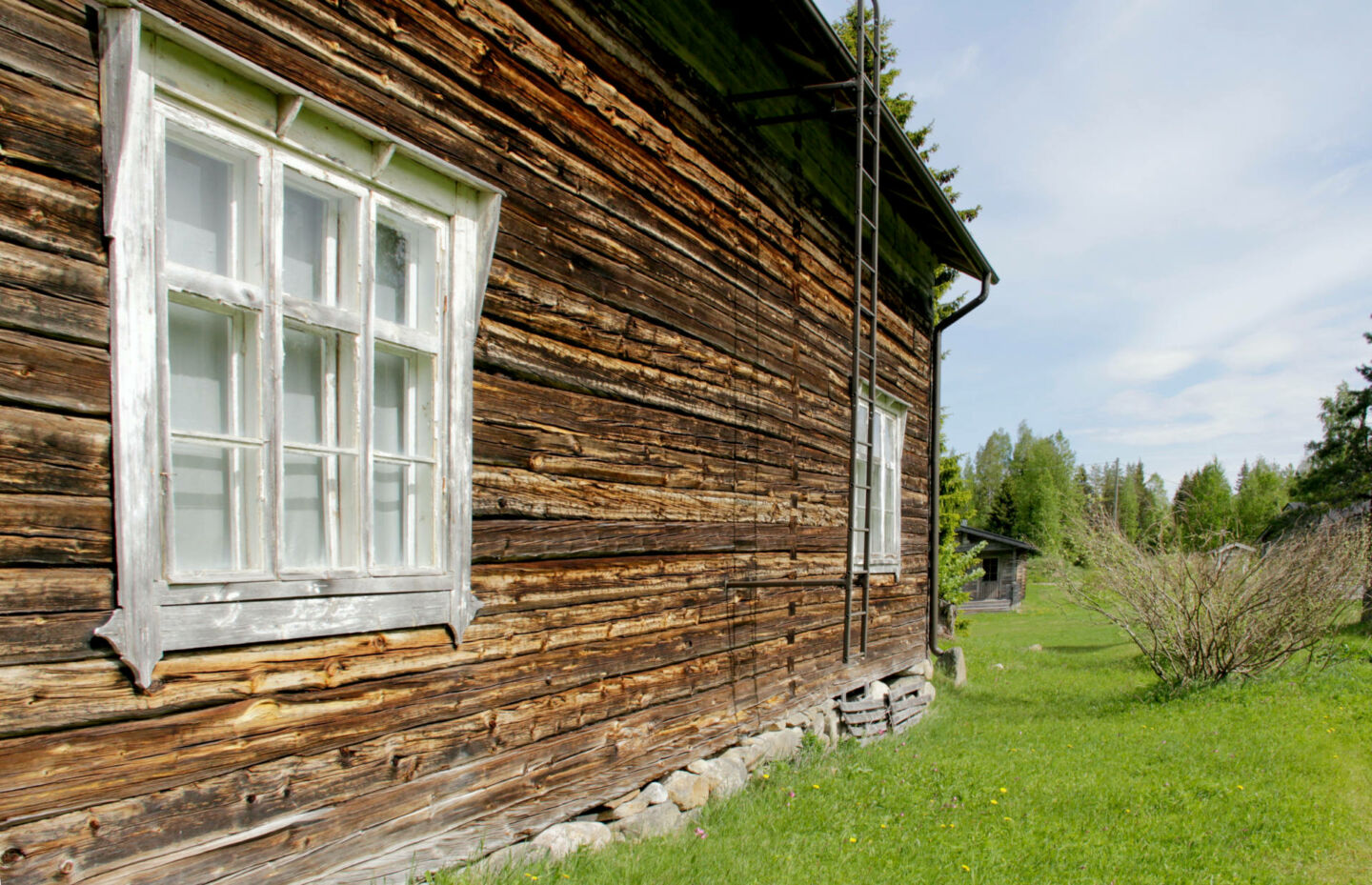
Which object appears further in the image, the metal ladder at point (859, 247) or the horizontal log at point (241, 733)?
the metal ladder at point (859, 247)

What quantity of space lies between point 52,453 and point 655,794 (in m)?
3.25

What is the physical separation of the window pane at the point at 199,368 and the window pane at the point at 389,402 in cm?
53

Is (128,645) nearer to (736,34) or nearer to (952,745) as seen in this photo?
(736,34)

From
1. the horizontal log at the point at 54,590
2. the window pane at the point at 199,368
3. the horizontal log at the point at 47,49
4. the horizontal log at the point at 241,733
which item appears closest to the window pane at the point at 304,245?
the window pane at the point at 199,368

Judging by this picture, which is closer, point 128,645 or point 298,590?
point 128,645

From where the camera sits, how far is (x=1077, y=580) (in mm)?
13891

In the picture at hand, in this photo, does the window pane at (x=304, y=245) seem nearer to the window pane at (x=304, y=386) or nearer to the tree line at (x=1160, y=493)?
the window pane at (x=304, y=386)

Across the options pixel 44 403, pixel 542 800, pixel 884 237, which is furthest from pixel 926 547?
pixel 44 403

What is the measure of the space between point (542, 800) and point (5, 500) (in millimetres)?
2314

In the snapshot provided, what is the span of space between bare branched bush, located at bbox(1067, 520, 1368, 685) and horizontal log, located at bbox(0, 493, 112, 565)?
11619mm

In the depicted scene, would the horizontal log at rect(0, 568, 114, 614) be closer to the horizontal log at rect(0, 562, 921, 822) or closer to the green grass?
the horizontal log at rect(0, 562, 921, 822)

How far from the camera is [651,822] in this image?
14.4 feet

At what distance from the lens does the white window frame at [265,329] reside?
218cm

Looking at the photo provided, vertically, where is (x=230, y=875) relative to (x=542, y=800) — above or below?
above
